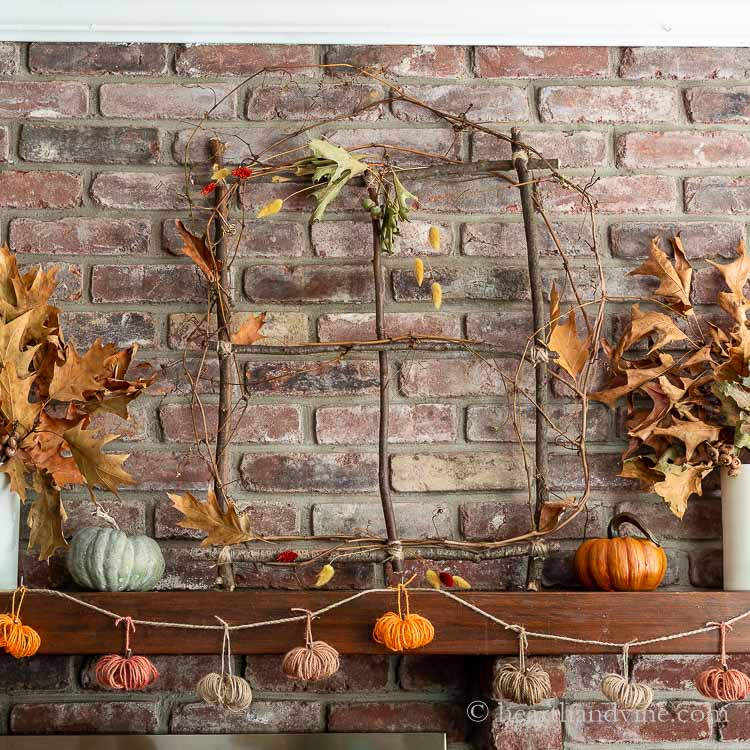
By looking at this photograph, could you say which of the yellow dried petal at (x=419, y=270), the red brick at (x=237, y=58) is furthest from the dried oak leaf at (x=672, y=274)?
the red brick at (x=237, y=58)

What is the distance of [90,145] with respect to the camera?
1646mm

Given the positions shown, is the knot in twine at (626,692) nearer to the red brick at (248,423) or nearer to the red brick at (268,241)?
the red brick at (248,423)

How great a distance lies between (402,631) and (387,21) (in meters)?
1.06

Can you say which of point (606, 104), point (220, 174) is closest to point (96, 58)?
point (220, 174)

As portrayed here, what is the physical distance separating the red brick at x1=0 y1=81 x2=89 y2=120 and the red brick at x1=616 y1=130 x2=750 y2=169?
973 millimetres

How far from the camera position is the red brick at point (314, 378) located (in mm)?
1603

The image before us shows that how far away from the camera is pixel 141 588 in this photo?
1430 mm

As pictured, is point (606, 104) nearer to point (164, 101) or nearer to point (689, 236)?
Answer: point (689, 236)

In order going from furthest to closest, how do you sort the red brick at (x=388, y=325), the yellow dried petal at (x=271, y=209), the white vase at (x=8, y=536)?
the red brick at (x=388, y=325) < the yellow dried petal at (x=271, y=209) < the white vase at (x=8, y=536)

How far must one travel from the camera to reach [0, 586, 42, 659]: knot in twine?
131cm

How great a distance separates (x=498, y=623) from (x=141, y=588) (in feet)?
1.80

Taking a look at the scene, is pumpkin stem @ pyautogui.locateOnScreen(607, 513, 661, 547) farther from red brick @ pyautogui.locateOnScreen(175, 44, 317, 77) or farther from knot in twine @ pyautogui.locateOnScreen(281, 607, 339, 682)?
red brick @ pyautogui.locateOnScreen(175, 44, 317, 77)

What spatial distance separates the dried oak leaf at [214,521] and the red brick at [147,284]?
0.38 metres

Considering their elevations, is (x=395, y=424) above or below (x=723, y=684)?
above
